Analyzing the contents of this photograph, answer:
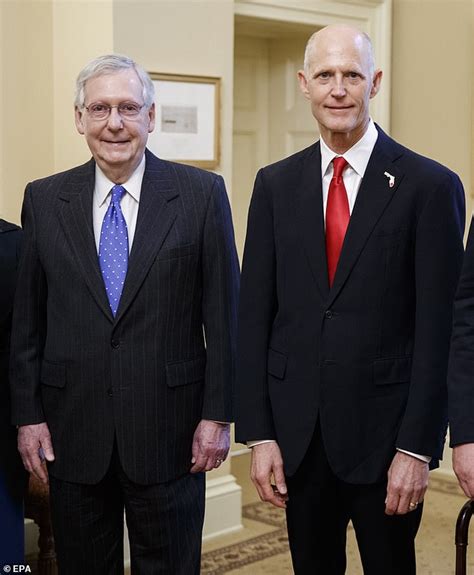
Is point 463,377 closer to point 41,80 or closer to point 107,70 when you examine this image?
point 107,70

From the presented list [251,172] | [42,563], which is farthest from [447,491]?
[42,563]

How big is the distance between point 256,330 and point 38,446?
2.13 ft

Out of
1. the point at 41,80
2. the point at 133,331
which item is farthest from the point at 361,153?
the point at 41,80

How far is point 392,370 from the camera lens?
6.92 ft

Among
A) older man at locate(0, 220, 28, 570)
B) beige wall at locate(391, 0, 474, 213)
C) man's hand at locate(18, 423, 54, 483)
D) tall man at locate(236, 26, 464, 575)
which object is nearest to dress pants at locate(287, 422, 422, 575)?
tall man at locate(236, 26, 464, 575)

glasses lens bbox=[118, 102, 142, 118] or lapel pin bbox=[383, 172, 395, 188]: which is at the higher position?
glasses lens bbox=[118, 102, 142, 118]

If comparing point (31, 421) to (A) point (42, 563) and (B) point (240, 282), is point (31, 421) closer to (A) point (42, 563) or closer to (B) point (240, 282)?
(B) point (240, 282)

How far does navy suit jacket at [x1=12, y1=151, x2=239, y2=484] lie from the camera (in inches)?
93.0

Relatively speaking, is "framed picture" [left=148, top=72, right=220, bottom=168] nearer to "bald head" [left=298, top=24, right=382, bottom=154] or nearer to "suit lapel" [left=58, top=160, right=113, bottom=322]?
"suit lapel" [left=58, top=160, right=113, bottom=322]

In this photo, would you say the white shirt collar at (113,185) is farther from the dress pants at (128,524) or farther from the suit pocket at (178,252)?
the dress pants at (128,524)

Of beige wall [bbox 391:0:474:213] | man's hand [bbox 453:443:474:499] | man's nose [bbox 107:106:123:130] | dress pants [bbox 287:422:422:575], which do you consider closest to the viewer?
man's hand [bbox 453:443:474:499]

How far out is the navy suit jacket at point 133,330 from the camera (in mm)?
2363

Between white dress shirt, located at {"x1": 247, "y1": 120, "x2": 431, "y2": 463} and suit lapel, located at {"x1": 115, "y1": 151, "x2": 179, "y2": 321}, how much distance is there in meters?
0.41

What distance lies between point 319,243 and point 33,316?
0.76 metres
